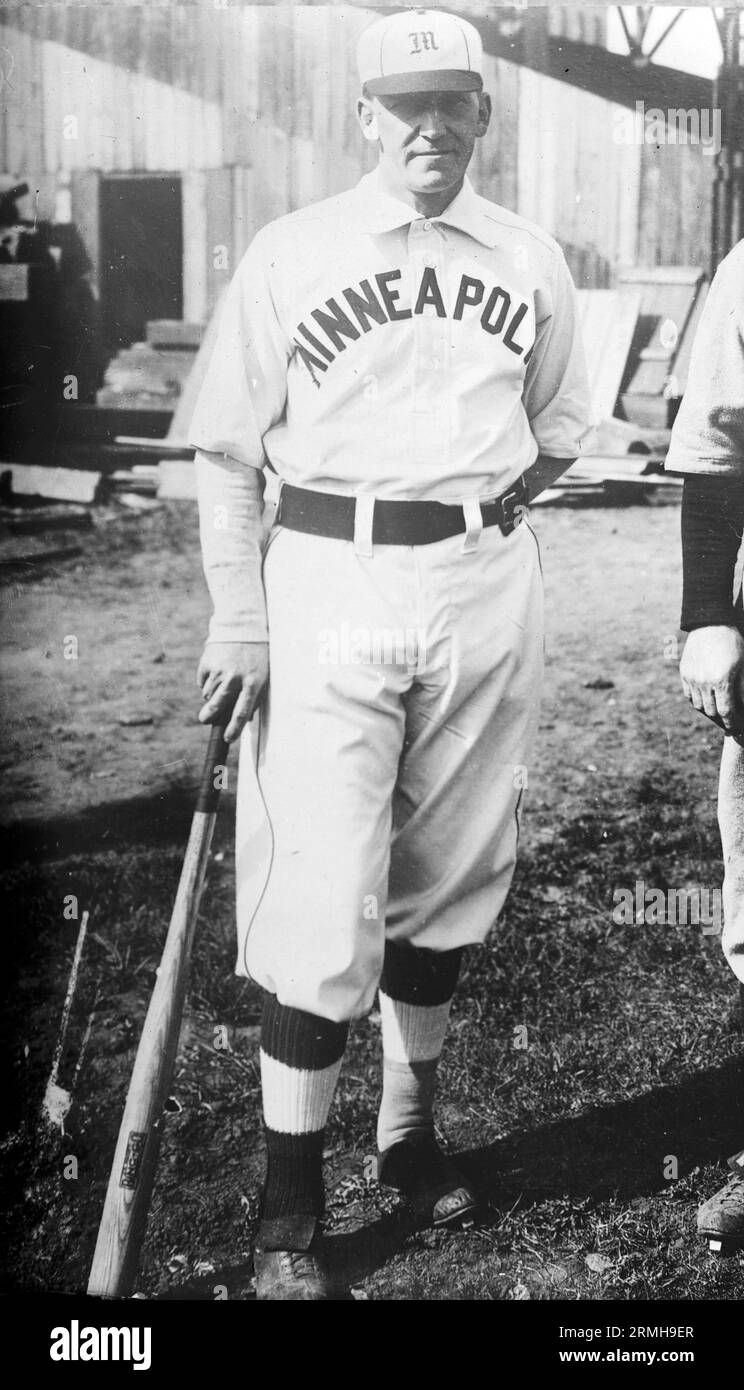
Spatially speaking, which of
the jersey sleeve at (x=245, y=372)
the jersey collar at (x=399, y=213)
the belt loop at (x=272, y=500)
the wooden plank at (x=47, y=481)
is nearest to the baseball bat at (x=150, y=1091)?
the belt loop at (x=272, y=500)

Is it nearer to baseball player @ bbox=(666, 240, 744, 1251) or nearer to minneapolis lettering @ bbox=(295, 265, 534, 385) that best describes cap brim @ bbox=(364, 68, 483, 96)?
minneapolis lettering @ bbox=(295, 265, 534, 385)

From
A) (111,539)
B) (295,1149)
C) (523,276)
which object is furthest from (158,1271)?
(523,276)

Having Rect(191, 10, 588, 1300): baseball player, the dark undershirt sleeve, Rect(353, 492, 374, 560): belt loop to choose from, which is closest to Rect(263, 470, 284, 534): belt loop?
Rect(191, 10, 588, 1300): baseball player

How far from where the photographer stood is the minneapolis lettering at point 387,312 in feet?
7.65

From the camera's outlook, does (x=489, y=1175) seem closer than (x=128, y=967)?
Yes

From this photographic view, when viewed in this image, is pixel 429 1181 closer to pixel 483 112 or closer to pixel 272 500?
pixel 272 500

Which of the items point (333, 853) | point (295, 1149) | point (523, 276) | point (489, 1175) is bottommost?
point (489, 1175)

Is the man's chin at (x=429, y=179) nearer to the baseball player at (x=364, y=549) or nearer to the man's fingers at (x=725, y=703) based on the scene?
the baseball player at (x=364, y=549)

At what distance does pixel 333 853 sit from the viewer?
234 centimetres

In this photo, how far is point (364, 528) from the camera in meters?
2.33

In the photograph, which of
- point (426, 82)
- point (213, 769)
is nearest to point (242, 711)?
point (213, 769)

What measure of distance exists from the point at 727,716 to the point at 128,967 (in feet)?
4.48
